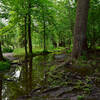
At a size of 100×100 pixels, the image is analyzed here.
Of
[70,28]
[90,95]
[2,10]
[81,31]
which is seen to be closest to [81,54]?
[81,31]

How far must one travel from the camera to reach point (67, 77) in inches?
277

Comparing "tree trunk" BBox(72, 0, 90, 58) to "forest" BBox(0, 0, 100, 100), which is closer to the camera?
"forest" BBox(0, 0, 100, 100)

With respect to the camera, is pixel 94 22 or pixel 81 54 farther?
pixel 94 22

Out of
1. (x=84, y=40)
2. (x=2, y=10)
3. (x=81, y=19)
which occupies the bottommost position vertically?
(x=84, y=40)

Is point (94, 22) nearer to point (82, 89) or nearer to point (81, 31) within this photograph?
point (81, 31)

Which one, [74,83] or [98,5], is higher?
[98,5]

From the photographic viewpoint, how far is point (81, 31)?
962cm

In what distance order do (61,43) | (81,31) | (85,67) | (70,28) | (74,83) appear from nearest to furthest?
1. (74,83)
2. (85,67)
3. (81,31)
4. (70,28)
5. (61,43)

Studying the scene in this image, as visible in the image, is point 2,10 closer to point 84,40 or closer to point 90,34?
point 84,40

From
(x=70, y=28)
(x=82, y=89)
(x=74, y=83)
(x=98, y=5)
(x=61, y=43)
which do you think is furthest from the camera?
(x=61, y=43)

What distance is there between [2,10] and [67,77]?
9.45 metres

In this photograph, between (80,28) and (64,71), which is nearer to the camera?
(64,71)

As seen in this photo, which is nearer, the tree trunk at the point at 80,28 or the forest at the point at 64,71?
the forest at the point at 64,71

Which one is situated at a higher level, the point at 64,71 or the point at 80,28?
the point at 80,28
